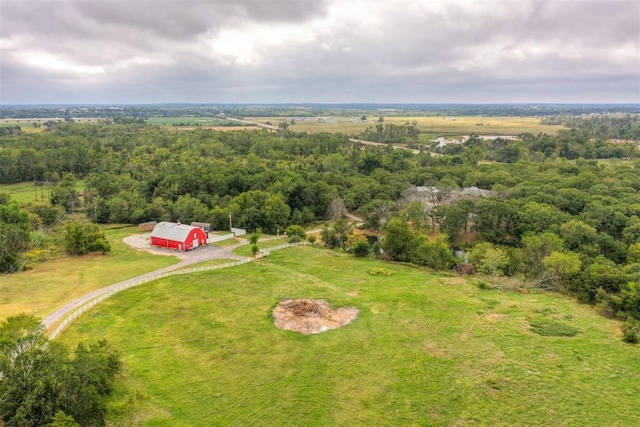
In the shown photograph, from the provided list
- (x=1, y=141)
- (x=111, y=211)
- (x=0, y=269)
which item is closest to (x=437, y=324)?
(x=0, y=269)

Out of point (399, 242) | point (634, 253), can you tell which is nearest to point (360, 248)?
point (399, 242)

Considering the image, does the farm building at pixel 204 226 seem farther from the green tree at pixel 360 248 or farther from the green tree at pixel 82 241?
the green tree at pixel 360 248

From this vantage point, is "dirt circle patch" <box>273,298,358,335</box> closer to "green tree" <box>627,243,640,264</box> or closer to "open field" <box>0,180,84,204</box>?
"green tree" <box>627,243,640,264</box>

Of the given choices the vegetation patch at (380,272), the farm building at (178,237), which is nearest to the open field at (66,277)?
the farm building at (178,237)

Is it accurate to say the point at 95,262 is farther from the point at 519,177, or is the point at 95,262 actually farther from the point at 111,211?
the point at 519,177

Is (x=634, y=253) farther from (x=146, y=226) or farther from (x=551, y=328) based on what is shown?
(x=146, y=226)

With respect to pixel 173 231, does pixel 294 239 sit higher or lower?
lower
